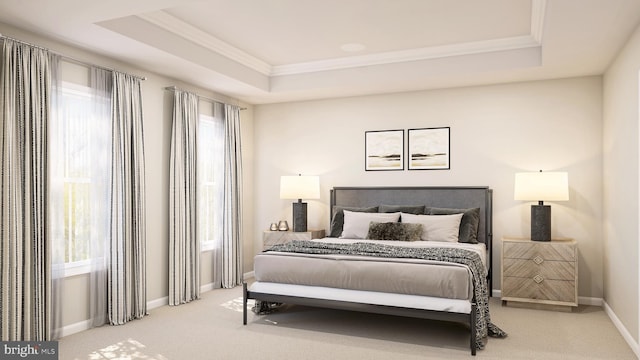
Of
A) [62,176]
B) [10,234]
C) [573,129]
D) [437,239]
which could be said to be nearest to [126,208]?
[62,176]

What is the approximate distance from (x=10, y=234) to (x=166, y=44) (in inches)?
79.1

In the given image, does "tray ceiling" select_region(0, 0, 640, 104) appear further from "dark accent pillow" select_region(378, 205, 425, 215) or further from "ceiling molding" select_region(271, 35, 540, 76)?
"dark accent pillow" select_region(378, 205, 425, 215)

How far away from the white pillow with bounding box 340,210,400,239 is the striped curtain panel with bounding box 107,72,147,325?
7.35ft

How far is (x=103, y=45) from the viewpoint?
4.18 m

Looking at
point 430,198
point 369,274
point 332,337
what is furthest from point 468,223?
point 332,337

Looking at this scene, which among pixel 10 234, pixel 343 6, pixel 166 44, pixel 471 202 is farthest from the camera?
pixel 471 202

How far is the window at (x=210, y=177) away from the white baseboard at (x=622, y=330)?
426 cm

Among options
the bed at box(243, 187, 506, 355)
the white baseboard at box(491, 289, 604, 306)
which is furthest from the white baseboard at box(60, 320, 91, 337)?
the white baseboard at box(491, 289, 604, 306)

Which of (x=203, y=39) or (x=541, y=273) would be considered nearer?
(x=203, y=39)

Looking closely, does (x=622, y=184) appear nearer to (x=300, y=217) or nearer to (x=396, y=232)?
(x=396, y=232)

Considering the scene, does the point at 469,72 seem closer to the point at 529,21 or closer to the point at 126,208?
the point at 529,21

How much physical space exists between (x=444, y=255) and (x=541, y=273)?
1.50m

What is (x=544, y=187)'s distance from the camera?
5016mm

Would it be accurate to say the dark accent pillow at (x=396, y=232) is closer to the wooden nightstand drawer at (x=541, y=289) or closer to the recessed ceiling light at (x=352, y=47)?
the wooden nightstand drawer at (x=541, y=289)
